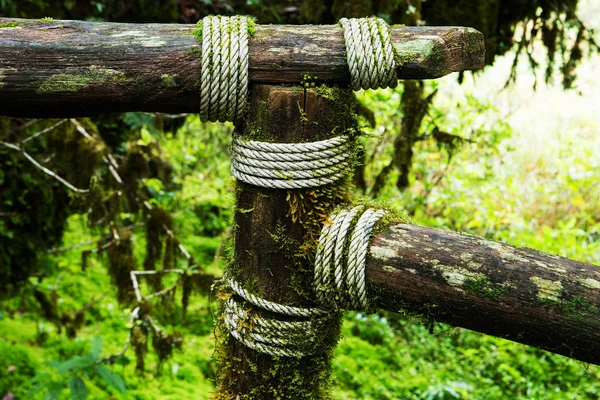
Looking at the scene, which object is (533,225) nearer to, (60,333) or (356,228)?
(60,333)

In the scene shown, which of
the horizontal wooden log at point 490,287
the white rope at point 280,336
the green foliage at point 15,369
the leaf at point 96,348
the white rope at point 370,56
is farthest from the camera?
the green foliage at point 15,369

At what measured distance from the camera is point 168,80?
3.88ft

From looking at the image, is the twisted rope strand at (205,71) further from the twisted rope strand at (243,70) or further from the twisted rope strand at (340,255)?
the twisted rope strand at (340,255)

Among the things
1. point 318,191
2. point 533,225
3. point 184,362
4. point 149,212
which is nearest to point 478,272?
point 318,191

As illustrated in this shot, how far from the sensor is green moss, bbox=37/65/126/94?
1164 mm

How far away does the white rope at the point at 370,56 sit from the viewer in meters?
1.16

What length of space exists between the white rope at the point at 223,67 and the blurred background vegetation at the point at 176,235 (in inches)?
9.4

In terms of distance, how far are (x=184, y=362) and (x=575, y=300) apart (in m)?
2.98

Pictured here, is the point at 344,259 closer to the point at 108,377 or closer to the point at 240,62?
the point at 240,62

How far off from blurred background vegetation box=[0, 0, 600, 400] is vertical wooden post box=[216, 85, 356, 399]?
14 cm

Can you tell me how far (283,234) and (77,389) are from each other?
158 cm

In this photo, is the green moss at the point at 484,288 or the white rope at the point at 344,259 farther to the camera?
the white rope at the point at 344,259

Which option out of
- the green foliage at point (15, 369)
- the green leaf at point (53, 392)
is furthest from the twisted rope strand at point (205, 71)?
the green foliage at point (15, 369)

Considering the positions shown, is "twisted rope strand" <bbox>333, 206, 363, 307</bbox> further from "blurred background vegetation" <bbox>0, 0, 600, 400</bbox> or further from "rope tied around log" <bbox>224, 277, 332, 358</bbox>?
"blurred background vegetation" <bbox>0, 0, 600, 400</bbox>
